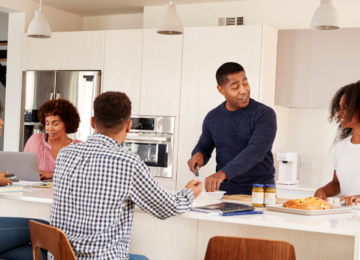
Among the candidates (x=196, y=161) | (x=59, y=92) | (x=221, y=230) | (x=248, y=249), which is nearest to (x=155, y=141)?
(x=59, y=92)

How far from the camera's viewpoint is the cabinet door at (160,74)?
14.3ft

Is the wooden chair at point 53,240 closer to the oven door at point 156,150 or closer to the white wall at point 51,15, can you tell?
the oven door at point 156,150

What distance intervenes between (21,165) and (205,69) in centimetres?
213

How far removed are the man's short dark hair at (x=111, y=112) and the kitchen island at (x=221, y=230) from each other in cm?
39

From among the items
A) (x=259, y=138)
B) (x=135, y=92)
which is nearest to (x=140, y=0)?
(x=135, y=92)

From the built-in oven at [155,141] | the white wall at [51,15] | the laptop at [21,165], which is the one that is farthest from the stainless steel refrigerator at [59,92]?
the laptop at [21,165]

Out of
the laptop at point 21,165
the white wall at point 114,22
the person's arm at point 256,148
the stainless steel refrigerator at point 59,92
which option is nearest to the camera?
the person's arm at point 256,148

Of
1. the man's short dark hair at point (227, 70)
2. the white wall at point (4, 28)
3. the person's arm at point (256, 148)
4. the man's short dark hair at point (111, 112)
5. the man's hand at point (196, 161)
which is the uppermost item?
the white wall at point (4, 28)

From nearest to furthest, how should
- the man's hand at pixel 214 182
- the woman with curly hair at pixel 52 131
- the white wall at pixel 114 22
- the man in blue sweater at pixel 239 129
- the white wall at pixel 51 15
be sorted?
the man's hand at pixel 214 182, the man in blue sweater at pixel 239 129, the woman with curly hair at pixel 52 131, the white wall at pixel 51 15, the white wall at pixel 114 22

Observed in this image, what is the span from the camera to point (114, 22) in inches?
219

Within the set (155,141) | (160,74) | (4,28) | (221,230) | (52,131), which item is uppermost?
(4,28)

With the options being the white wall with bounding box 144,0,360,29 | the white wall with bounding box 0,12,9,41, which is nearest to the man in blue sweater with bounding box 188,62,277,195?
the white wall with bounding box 144,0,360,29

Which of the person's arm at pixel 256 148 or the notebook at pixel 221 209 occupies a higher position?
the person's arm at pixel 256 148

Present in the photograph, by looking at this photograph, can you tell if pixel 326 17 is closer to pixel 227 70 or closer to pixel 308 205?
pixel 227 70
